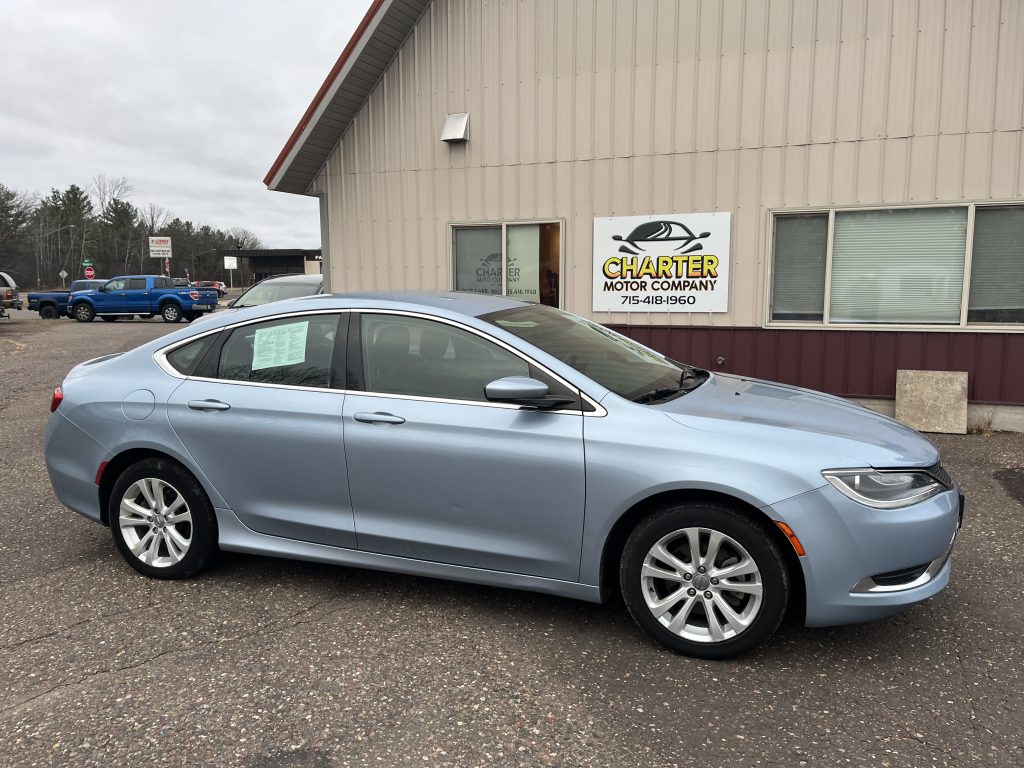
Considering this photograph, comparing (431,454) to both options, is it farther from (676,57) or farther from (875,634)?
(676,57)

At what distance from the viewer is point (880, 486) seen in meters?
2.95

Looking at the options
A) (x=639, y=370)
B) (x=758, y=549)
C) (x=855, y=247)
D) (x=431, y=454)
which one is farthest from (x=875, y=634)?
(x=855, y=247)

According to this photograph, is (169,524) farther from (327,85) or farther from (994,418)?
(994,418)

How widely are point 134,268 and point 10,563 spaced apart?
283ft

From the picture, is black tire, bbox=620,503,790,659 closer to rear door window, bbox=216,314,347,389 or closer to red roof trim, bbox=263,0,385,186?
rear door window, bbox=216,314,347,389

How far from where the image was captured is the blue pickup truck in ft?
92.3

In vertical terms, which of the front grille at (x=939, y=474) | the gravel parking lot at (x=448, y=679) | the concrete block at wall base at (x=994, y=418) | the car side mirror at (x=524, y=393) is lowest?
the gravel parking lot at (x=448, y=679)

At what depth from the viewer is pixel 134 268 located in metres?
80.4

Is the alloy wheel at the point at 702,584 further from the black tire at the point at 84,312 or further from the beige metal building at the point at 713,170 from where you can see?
the black tire at the point at 84,312

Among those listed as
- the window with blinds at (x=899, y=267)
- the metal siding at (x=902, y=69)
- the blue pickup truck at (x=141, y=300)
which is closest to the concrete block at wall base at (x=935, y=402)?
the window with blinds at (x=899, y=267)

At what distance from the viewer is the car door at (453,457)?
10.7 feet

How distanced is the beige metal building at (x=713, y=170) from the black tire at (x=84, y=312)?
76.1 ft

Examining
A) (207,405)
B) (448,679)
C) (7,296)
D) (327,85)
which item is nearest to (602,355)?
(448,679)

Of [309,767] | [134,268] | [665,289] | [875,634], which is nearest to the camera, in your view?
[309,767]
